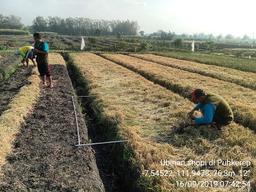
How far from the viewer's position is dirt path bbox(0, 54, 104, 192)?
253 inches

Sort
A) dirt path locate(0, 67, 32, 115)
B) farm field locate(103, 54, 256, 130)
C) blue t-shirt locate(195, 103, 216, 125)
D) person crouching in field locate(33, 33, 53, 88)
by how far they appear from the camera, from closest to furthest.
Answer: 1. blue t-shirt locate(195, 103, 216, 125)
2. farm field locate(103, 54, 256, 130)
3. dirt path locate(0, 67, 32, 115)
4. person crouching in field locate(33, 33, 53, 88)

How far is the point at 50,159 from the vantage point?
7492 millimetres

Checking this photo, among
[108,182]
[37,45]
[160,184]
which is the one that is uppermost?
[37,45]

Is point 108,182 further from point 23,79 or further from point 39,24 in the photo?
point 39,24

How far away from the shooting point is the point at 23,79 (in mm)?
16984

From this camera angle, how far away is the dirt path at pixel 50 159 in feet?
21.1

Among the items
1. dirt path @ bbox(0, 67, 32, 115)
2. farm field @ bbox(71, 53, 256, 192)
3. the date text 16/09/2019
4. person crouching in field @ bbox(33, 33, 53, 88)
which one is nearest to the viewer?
the date text 16/09/2019

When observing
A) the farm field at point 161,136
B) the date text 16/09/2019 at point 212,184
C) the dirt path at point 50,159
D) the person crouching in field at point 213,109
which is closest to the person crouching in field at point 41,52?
the farm field at point 161,136

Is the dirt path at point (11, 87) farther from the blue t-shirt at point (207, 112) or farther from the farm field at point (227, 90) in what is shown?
the farm field at point (227, 90)

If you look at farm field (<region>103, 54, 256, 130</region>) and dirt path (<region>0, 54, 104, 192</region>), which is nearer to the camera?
dirt path (<region>0, 54, 104, 192</region>)

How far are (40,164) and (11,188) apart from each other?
1109 mm

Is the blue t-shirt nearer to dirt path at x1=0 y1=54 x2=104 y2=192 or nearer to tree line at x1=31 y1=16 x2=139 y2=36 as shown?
dirt path at x1=0 y1=54 x2=104 y2=192

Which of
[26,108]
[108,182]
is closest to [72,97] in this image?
[26,108]

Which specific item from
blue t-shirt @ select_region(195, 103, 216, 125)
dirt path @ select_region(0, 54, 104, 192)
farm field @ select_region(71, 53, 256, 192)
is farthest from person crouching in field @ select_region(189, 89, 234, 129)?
dirt path @ select_region(0, 54, 104, 192)
